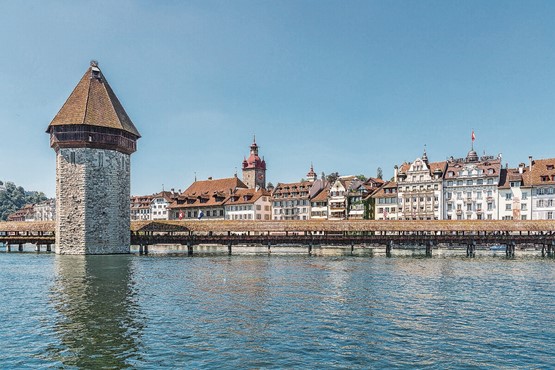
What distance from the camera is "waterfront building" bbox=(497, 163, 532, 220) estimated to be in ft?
245

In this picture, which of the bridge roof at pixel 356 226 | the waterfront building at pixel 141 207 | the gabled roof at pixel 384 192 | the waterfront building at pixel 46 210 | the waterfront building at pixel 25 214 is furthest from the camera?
the waterfront building at pixel 25 214

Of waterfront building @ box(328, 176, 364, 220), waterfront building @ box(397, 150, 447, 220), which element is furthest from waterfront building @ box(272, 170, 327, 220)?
waterfront building @ box(397, 150, 447, 220)

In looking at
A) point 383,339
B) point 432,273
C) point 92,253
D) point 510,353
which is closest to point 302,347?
point 383,339

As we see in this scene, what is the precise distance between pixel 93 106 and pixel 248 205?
46.6 meters

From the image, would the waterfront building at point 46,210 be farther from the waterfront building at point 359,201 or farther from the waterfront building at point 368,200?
the waterfront building at point 368,200

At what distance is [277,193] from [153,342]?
8385 cm

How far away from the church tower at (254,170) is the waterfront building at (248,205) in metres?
12.6

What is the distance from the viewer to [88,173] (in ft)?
169

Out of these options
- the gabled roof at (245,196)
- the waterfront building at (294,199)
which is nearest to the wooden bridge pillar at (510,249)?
the waterfront building at (294,199)

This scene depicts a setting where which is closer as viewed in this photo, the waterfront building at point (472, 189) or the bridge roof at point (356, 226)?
the bridge roof at point (356, 226)

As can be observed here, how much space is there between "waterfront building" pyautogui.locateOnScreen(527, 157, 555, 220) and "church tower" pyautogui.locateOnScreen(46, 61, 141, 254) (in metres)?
58.0

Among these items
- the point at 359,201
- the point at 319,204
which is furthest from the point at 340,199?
the point at 319,204

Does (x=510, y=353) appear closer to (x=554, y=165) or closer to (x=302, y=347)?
(x=302, y=347)

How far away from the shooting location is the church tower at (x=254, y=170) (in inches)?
4392
